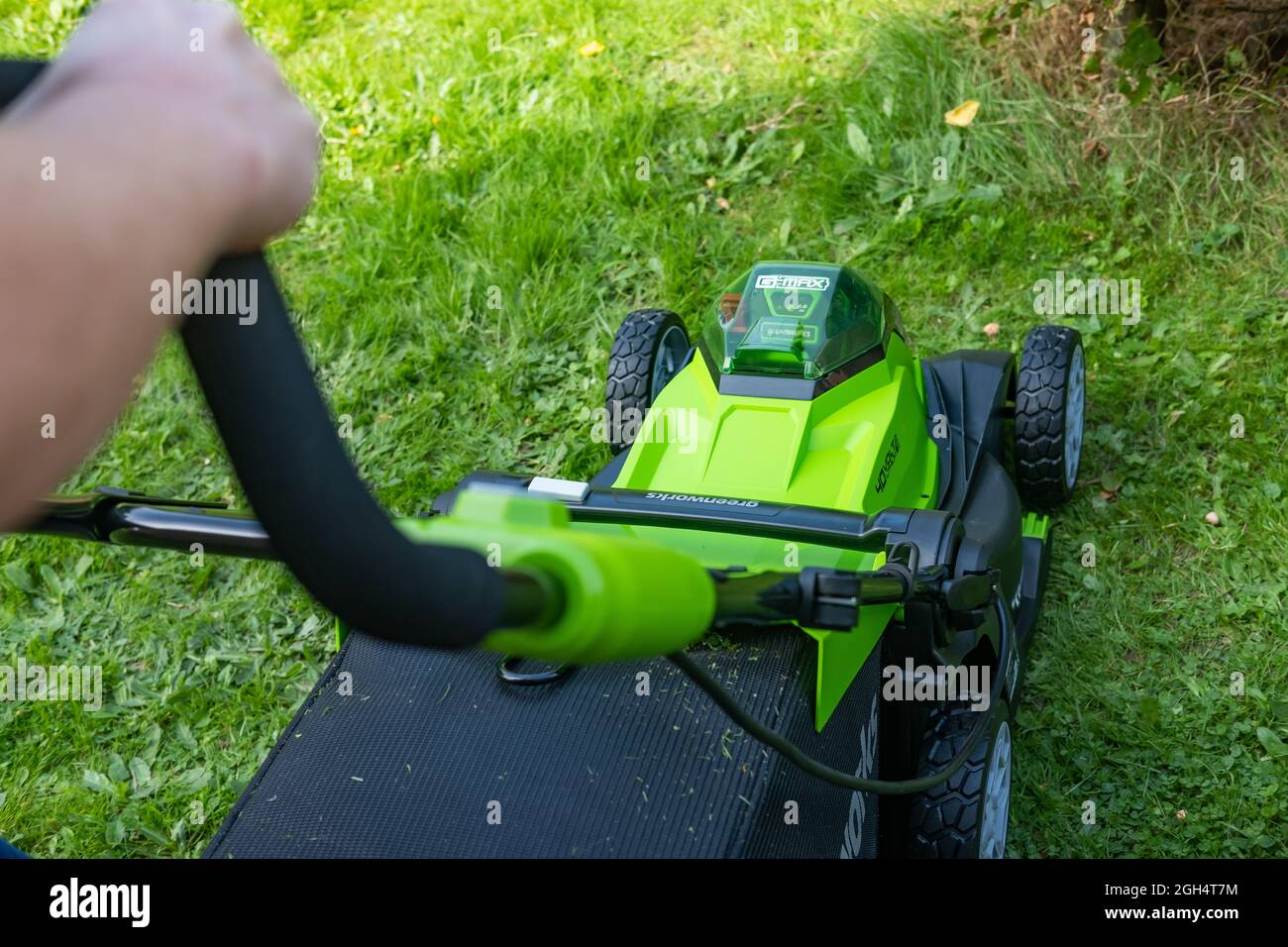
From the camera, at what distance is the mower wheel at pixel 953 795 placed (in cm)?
213

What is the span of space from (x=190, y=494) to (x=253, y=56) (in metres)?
2.90

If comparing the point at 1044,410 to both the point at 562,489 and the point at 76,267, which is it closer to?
the point at 562,489

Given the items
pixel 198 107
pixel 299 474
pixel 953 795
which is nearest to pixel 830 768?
pixel 953 795

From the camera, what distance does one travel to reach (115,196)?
0.63m


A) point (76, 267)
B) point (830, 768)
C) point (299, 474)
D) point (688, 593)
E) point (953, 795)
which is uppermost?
point (76, 267)

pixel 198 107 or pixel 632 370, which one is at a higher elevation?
pixel 198 107

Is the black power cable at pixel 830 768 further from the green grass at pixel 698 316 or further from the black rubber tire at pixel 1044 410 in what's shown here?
the black rubber tire at pixel 1044 410

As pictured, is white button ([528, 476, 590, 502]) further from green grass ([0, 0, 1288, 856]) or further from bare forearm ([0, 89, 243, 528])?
bare forearm ([0, 89, 243, 528])

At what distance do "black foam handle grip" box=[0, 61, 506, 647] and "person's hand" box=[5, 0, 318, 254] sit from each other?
5cm

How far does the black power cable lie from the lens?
4.35 feet

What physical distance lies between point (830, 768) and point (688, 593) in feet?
3.13

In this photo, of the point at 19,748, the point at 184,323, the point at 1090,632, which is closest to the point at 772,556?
the point at 1090,632

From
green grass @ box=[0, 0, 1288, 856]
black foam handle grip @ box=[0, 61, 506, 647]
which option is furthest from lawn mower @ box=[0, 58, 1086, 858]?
green grass @ box=[0, 0, 1288, 856]

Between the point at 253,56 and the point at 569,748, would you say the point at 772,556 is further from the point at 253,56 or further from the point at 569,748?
the point at 253,56
